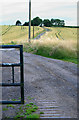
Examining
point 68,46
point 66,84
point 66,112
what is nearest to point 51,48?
point 68,46

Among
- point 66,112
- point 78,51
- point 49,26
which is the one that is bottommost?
point 66,112

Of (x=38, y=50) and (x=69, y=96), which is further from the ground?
(x=38, y=50)

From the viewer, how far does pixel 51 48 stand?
548 inches

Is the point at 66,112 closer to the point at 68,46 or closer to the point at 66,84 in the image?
the point at 66,84

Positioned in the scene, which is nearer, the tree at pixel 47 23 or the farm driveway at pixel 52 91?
the farm driveway at pixel 52 91

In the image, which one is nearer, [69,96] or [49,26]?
[69,96]

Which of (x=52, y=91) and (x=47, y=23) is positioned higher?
(x=47, y=23)

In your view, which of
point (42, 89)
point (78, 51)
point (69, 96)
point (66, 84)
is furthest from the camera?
point (78, 51)

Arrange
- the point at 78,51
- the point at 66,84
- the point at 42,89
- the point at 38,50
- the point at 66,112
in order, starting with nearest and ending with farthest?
the point at 66,112, the point at 42,89, the point at 66,84, the point at 78,51, the point at 38,50

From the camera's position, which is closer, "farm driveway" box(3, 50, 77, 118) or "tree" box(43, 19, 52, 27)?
"farm driveway" box(3, 50, 77, 118)

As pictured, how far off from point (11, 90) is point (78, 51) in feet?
28.5

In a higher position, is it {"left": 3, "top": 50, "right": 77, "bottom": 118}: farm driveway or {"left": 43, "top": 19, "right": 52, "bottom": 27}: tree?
{"left": 43, "top": 19, "right": 52, "bottom": 27}: tree

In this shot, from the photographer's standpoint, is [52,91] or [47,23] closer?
[52,91]

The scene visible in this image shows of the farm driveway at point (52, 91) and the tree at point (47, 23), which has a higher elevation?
the tree at point (47, 23)
